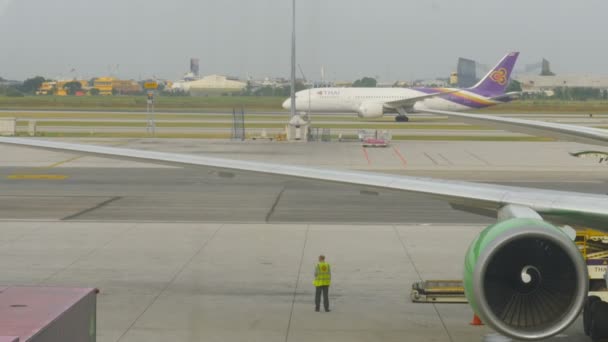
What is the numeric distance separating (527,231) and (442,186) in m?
2.45

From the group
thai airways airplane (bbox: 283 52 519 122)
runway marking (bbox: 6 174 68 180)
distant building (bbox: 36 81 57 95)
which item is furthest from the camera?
distant building (bbox: 36 81 57 95)

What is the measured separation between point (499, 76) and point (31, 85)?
260 feet

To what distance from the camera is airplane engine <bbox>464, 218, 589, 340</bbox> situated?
32.5 ft

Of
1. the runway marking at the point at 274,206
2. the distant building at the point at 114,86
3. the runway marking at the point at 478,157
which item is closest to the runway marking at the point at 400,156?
the runway marking at the point at 478,157

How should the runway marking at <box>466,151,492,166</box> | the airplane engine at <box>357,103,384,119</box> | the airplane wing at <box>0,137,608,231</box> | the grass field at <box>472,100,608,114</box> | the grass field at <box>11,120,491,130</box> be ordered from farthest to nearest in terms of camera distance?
the grass field at <box>472,100,608,114</box> < the airplane engine at <box>357,103,384,119</box> < the grass field at <box>11,120,491,130</box> < the runway marking at <box>466,151,492,166</box> < the airplane wing at <box>0,137,608,231</box>

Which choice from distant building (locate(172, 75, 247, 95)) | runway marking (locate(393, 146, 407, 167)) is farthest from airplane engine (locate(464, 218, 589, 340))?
distant building (locate(172, 75, 247, 95))

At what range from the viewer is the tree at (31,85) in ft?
430

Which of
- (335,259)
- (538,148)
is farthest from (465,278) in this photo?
(538,148)

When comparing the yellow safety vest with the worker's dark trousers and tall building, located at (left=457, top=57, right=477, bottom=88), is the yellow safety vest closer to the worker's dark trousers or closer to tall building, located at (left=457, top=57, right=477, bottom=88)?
the worker's dark trousers

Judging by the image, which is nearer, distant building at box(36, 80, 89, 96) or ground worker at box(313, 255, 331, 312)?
ground worker at box(313, 255, 331, 312)

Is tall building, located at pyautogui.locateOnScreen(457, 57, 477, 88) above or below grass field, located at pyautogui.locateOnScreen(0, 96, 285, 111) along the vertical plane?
above

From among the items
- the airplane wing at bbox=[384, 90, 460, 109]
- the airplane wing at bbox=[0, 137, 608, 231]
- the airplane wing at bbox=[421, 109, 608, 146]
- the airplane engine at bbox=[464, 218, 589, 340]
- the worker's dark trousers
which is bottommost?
the worker's dark trousers

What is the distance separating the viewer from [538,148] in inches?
2183

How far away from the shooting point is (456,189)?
39.3ft
